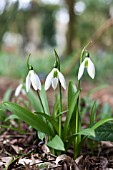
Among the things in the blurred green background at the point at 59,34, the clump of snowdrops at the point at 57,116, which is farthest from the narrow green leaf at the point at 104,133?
the blurred green background at the point at 59,34

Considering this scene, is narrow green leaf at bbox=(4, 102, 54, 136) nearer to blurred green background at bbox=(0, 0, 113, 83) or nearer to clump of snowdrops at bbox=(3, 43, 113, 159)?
clump of snowdrops at bbox=(3, 43, 113, 159)

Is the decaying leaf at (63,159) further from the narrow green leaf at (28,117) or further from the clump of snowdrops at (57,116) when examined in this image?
the narrow green leaf at (28,117)

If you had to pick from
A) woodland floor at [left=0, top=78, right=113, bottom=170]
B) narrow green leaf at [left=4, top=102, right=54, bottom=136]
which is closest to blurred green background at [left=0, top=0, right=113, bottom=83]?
woodland floor at [left=0, top=78, right=113, bottom=170]

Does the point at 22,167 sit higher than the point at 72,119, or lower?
lower

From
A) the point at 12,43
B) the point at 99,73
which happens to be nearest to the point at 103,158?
the point at 99,73

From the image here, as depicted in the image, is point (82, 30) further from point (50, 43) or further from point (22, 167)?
point (22, 167)

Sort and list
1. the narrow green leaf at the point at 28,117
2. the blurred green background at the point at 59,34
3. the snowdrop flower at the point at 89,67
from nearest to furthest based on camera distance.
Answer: the snowdrop flower at the point at 89,67
the narrow green leaf at the point at 28,117
the blurred green background at the point at 59,34
